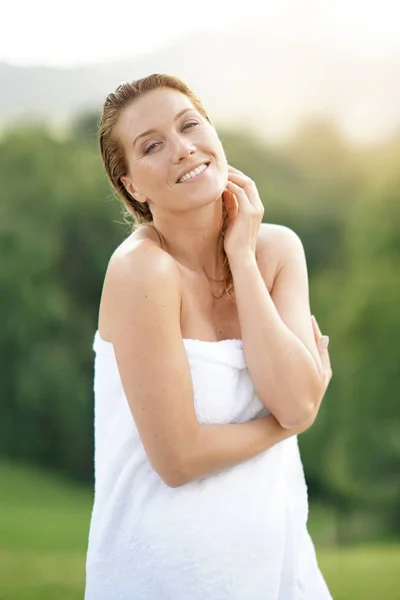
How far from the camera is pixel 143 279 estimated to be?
4.41 feet

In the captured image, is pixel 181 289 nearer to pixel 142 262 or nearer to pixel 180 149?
pixel 142 262

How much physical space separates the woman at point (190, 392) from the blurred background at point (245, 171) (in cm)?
485

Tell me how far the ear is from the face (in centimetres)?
3

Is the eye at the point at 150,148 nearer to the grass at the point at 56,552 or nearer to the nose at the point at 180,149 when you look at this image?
the nose at the point at 180,149

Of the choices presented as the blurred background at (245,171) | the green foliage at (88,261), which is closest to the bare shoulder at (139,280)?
the blurred background at (245,171)

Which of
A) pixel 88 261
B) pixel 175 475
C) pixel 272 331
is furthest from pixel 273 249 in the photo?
pixel 88 261

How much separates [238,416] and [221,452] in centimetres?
10

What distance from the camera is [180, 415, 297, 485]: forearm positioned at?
133 centimetres

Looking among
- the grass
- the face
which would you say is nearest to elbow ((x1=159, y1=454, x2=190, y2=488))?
the face

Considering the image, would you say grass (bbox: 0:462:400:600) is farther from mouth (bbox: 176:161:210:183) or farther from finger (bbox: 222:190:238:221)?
mouth (bbox: 176:161:210:183)

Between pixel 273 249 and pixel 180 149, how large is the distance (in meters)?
0.28

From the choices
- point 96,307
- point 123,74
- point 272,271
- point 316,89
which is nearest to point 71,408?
point 96,307

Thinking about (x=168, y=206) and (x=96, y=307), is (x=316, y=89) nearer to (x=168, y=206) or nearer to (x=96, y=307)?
(x=96, y=307)

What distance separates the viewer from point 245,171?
6965 mm
